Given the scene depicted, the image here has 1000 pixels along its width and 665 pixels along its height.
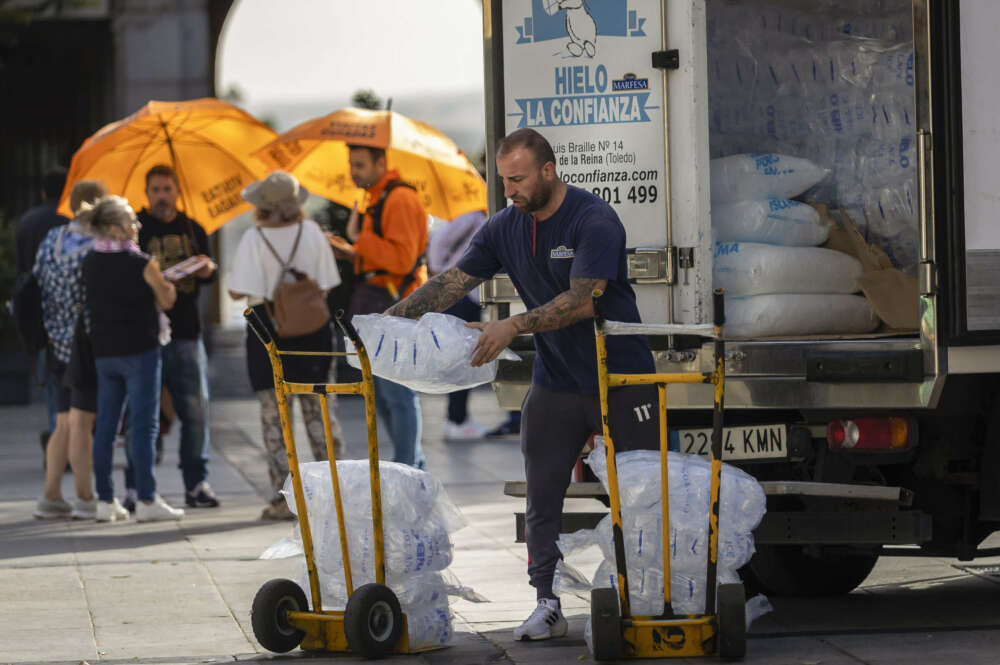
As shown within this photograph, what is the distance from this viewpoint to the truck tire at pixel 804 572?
699 centimetres

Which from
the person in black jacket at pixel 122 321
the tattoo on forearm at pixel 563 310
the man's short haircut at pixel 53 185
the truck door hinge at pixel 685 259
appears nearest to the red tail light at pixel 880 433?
the truck door hinge at pixel 685 259

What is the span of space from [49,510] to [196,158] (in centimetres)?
230

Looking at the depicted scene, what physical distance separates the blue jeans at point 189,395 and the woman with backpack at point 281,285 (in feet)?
2.13

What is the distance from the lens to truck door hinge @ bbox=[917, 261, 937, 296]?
5898mm

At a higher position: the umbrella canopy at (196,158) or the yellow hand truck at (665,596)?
the umbrella canopy at (196,158)

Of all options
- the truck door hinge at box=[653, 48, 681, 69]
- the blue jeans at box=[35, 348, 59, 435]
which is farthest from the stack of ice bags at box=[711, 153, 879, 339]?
the blue jeans at box=[35, 348, 59, 435]

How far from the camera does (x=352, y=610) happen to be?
18.1 ft

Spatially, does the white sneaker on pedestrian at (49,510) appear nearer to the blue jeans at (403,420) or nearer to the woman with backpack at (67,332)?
the woman with backpack at (67,332)

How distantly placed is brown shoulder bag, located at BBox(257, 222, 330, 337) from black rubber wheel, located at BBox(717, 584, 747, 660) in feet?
13.5

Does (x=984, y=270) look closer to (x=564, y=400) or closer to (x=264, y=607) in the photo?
(x=564, y=400)

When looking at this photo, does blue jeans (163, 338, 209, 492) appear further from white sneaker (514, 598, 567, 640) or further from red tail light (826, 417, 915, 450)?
red tail light (826, 417, 915, 450)

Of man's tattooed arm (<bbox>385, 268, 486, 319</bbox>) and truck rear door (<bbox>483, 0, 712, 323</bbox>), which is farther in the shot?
truck rear door (<bbox>483, 0, 712, 323</bbox>)

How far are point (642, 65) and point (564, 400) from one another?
1.41 meters

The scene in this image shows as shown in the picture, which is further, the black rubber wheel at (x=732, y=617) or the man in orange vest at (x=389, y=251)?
the man in orange vest at (x=389, y=251)
